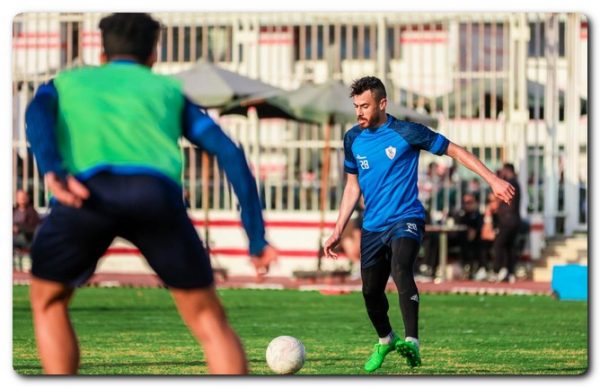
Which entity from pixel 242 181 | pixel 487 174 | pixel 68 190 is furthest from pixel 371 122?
pixel 68 190

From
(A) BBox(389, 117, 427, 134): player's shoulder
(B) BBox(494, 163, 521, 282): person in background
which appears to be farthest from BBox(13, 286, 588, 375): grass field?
(B) BBox(494, 163, 521, 282): person in background

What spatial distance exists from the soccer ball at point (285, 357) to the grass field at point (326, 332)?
0.41 feet

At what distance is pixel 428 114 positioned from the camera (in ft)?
68.8

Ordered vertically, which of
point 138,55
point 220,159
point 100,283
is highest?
point 138,55

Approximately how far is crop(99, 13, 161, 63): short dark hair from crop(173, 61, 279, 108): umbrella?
13.8 m

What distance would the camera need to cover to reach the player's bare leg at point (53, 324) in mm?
6219

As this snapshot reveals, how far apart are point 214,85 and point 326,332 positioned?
822cm

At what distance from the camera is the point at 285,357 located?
902cm

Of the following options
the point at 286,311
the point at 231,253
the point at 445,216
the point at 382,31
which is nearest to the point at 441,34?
the point at 382,31

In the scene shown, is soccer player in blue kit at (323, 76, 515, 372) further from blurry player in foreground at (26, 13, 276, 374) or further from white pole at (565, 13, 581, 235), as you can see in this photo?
white pole at (565, 13, 581, 235)

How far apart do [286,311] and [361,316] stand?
885 mm

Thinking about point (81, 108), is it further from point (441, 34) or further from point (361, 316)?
point (441, 34)

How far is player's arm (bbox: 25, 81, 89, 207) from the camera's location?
5902 millimetres
